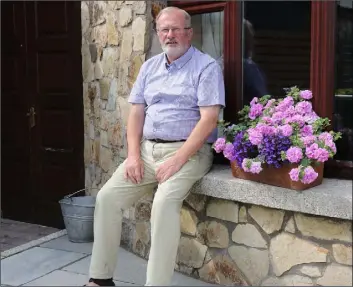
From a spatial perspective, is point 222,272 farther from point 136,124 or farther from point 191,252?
point 136,124

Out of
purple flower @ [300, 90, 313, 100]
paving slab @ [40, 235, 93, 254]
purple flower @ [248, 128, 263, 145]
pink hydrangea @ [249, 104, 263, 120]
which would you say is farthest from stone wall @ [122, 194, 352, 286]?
paving slab @ [40, 235, 93, 254]

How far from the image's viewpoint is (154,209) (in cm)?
285

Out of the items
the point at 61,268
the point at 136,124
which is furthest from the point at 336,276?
the point at 61,268

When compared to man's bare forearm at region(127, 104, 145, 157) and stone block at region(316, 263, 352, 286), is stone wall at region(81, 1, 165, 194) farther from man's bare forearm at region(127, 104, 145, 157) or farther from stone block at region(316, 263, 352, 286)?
stone block at region(316, 263, 352, 286)

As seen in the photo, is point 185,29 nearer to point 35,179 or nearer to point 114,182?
point 114,182

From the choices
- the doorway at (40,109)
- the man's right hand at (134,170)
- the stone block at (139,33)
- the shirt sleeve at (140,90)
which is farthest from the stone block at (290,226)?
the doorway at (40,109)

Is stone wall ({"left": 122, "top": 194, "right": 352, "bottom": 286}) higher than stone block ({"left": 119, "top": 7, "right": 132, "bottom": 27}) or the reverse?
the reverse

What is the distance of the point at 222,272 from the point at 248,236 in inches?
11.6

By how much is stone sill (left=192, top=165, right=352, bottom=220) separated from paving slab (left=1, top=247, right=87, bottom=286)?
3.53 ft

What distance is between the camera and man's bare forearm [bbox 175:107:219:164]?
116 inches

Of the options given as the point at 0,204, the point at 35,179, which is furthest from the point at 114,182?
the point at 0,204

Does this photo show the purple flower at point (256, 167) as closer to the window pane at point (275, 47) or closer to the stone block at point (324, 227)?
the stone block at point (324, 227)

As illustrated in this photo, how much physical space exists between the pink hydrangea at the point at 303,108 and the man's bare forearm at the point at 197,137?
17.6 inches

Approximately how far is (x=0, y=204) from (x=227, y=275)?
8.47 ft
